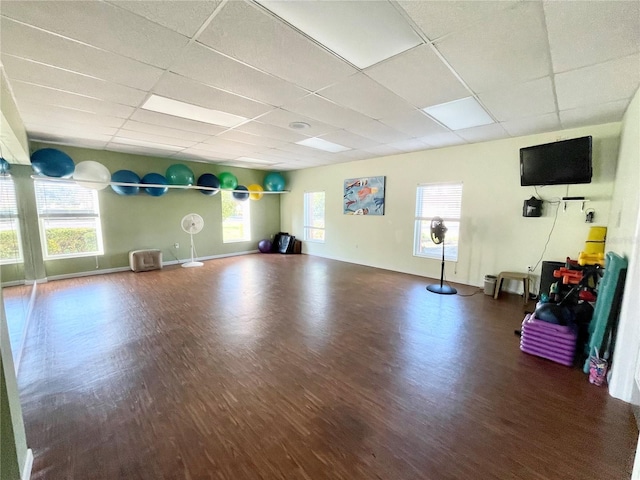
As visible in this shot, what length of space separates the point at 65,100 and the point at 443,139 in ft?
17.4

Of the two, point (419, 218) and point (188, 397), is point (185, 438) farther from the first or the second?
point (419, 218)

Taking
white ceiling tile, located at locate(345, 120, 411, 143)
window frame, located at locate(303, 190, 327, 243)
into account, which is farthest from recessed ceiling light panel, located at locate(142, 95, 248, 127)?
window frame, located at locate(303, 190, 327, 243)

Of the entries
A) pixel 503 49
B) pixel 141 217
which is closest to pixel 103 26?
pixel 503 49

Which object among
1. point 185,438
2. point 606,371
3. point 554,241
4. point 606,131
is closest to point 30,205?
point 185,438

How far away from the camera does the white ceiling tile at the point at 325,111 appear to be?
3061mm

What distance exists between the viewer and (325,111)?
334 cm

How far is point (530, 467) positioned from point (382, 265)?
5.06 m

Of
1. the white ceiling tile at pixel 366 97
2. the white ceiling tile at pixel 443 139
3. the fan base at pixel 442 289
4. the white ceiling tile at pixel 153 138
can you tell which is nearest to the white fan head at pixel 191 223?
the white ceiling tile at pixel 153 138

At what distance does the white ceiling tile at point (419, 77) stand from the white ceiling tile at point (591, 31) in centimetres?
72

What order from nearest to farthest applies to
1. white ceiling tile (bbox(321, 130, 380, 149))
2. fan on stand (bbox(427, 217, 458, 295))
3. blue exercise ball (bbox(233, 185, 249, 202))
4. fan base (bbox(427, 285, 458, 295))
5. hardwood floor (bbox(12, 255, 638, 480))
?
hardwood floor (bbox(12, 255, 638, 480)) < white ceiling tile (bbox(321, 130, 380, 149)) < fan base (bbox(427, 285, 458, 295)) < fan on stand (bbox(427, 217, 458, 295)) < blue exercise ball (bbox(233, 185, 249, 202))

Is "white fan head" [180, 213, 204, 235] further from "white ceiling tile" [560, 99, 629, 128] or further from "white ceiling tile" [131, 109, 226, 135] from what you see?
"white ceiling tile" [560, 99, 629, 128]

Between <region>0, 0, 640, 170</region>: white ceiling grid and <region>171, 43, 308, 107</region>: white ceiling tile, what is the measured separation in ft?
0.05

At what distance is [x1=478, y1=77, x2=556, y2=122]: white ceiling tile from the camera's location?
262cm

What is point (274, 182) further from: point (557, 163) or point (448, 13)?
point (448, 13)
